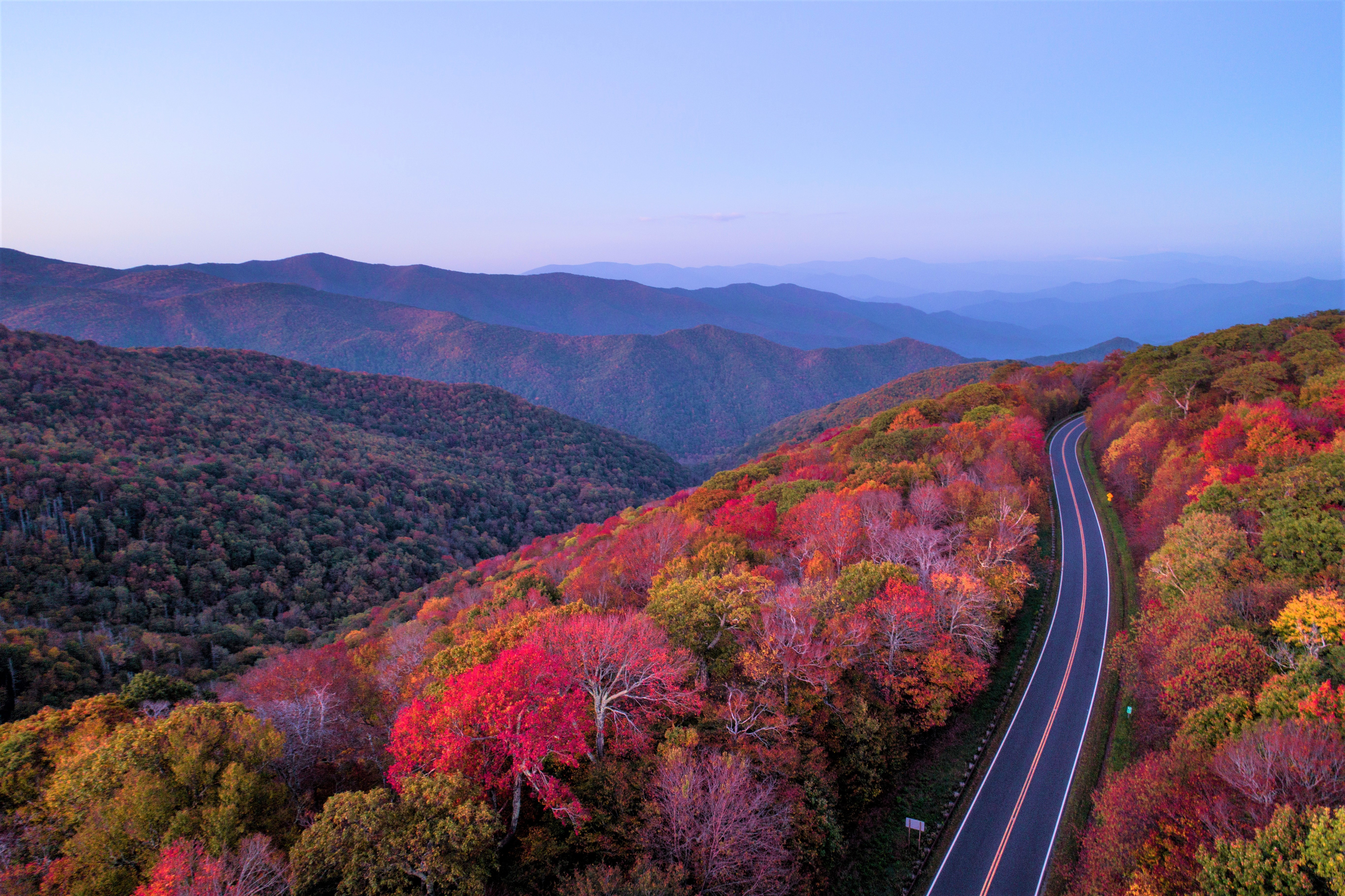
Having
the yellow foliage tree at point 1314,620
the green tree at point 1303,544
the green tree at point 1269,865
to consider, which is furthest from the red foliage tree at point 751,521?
the green tree at point 1269,865

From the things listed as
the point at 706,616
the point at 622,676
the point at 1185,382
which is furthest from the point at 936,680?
the point at 1185,382

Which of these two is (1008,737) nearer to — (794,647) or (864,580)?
(864,580)

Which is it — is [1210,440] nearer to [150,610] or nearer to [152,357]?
[150,610]

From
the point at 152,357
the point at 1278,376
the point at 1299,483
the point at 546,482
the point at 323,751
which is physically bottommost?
the point at 546,482

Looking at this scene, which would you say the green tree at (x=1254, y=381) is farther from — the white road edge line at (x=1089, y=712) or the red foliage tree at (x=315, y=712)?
the red foliage tree at (x=315, y=712)

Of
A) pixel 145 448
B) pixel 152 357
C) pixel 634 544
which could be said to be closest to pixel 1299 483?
pixel 634 544

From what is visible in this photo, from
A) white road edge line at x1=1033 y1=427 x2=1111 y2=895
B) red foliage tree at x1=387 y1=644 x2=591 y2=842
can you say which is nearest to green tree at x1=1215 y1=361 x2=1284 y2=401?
white road edge line at x1=1033 y1=427 x2=1111 y2=895

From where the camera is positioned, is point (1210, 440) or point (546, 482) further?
point (546, 482)
